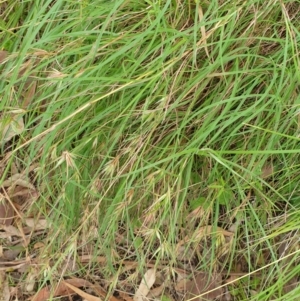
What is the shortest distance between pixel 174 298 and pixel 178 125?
0.51m

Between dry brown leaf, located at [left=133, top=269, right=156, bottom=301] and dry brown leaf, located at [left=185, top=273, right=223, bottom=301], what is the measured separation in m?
0.11

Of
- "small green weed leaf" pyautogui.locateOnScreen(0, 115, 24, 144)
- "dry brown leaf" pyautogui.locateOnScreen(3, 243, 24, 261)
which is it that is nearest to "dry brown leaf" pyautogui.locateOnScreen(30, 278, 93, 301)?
"dry brown leaf" pyautogui.locateOnScreen(3, 243, 24, 261)

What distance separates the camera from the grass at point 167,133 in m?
1.21

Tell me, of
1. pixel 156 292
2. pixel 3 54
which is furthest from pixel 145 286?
pixel 3 54

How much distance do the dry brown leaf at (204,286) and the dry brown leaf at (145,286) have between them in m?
0.11

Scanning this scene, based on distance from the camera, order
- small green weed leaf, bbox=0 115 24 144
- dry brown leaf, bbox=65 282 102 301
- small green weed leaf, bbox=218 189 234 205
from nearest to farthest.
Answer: small green weed leaf, bbox=0 115 24 144 < small green weed leaf, bbox=218 189 234 205 < dry brown leaf, bbox=65 282 102 301

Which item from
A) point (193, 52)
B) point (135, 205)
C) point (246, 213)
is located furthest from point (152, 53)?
point (246, 213)

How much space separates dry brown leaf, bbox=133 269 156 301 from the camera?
1.38m

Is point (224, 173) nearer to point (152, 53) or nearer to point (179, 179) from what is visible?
point (179, 179)

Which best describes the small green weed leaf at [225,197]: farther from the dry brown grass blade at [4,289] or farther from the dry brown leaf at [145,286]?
the dry brown grass blade at [4,289]

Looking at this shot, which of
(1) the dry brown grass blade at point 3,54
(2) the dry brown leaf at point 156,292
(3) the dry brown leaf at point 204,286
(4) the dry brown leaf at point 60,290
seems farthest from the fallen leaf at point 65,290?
(1) the dry brown grass blade at point 3,54

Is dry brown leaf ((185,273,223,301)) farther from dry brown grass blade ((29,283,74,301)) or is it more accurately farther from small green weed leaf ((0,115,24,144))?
small green weed leaf ((0,115,24,144))

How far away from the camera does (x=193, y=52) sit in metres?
A: 1.17

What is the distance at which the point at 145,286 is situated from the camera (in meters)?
1.39
